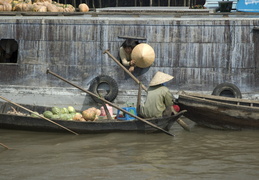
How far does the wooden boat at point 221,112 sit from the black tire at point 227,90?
0.57m

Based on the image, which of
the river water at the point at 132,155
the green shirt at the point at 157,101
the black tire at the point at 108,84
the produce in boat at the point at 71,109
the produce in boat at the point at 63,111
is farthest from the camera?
the black tire at the point at 108,84

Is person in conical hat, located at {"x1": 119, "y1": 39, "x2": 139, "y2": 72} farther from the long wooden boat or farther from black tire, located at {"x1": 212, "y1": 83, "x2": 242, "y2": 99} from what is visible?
black tire, located at {"x1": 212, "y1": 83, "x2": 242, "y2": 99}

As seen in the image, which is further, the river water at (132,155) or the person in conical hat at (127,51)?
the person in conical hat at (127,51)

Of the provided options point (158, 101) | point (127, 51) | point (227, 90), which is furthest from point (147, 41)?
point (158, 101)

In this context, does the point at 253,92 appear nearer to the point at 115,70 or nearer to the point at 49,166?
the point at 115,70

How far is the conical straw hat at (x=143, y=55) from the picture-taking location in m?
13.2

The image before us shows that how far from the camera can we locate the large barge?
44.0 ft

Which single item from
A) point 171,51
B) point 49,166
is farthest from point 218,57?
point 49,166

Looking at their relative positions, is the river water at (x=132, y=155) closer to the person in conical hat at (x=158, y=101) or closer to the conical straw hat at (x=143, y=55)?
the person in conical hat at (x=158, y=101)

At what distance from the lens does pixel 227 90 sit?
1334 centimetres

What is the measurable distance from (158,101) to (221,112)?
62.8 inches

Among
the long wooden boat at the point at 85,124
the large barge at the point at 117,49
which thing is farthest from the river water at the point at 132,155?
the large barge at the point at 117,49

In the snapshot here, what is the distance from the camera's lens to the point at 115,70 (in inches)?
545

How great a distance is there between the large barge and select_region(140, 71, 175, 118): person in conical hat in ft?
6.63
